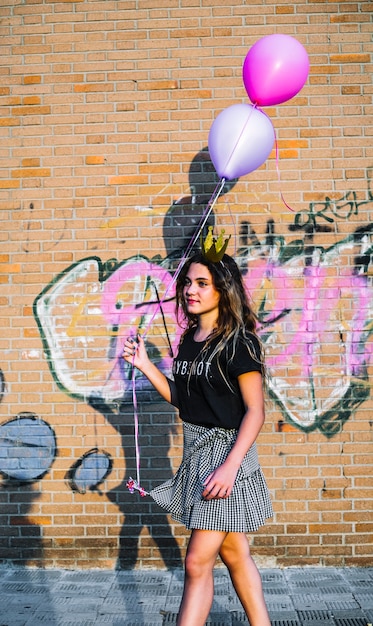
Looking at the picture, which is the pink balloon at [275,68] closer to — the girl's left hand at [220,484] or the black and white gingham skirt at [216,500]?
the black and white gingham skirt at [216,500]

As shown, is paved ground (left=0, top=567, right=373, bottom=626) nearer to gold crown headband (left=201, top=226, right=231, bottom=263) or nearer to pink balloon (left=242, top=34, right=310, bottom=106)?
gold crown headband (left=201, top=226, right=231, bottom=263)

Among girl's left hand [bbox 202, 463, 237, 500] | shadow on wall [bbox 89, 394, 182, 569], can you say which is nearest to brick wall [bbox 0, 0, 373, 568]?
shadow on wall [bbox 89, 394, 182, 569]

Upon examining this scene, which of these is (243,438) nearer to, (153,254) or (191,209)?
(153,254)

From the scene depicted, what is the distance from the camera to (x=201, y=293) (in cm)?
273

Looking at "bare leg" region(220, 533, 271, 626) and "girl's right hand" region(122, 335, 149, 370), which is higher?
Result: "girl's right hand" region(122, 335, 149, 370)

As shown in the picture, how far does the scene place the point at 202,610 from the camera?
251 cm

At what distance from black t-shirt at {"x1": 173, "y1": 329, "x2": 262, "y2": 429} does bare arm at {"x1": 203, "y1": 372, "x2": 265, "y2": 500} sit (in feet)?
0.15

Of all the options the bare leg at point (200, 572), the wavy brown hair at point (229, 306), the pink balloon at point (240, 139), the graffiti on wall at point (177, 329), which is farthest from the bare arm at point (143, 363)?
the graffiti on wall at point (177, 329)

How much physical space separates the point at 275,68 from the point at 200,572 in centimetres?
235

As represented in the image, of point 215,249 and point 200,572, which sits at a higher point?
point 215,249

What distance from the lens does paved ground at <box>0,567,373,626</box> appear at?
3279 millimetres

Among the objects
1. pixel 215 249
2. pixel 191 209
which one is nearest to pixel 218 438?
pixel 215 249

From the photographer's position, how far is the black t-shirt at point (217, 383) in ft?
8.48

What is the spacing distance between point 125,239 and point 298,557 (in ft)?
7.51
